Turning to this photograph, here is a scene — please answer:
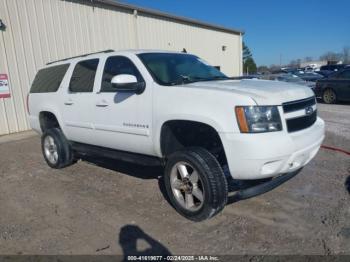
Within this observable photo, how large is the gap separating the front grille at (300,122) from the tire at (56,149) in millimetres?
4079

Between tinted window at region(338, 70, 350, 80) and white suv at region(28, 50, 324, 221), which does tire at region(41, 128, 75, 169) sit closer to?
white suv at region(28, 50, 324, 221)

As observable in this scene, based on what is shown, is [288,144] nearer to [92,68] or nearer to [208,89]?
[208,89]

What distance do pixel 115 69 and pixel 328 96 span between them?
1193 cm

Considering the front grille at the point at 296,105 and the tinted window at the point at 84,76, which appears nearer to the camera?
the front grille at the point at 296,105

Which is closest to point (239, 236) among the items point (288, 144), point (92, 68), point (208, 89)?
point (288, 144)

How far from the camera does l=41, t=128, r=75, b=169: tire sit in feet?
19.9

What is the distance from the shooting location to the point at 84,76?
5.44 meters

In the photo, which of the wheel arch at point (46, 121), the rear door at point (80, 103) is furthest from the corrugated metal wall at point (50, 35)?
the rear door at point (80, 103)

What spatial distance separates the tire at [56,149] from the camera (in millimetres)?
6051

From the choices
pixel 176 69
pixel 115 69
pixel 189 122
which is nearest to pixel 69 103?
pixel 115 69

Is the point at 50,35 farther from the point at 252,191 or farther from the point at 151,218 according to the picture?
the point at 252,191

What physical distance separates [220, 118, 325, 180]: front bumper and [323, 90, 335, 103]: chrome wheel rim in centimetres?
1179

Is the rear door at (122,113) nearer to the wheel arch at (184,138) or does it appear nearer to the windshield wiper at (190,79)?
the wheel arch at (184,138)

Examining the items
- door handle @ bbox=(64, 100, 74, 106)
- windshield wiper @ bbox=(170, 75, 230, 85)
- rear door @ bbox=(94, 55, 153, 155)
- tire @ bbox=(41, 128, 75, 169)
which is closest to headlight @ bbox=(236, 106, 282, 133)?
windshield wiper @ bbox=(170, 75, 230, 85)
